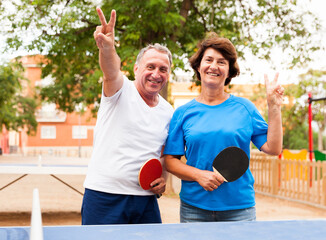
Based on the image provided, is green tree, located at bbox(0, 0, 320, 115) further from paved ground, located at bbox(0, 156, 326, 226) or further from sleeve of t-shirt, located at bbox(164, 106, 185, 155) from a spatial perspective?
sleeve of t-shirt, located at bbox(164, 106, 185, 155)

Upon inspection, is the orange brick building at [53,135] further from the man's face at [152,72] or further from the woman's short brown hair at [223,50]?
the woman's short brown hair at [223,50]

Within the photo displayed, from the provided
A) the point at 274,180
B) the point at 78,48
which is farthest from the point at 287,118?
the point at 78,48

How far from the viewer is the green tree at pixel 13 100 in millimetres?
12263

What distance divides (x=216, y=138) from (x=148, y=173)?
0.47 metres

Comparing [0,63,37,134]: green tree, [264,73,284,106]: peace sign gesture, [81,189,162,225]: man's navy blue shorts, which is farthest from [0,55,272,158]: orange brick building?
[264,73,284,106]: peace sign gesture

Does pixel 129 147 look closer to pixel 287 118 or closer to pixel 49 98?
pixel 49 98

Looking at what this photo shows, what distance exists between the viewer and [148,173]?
2438 millimetres

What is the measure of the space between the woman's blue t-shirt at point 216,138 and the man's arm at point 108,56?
0.47 metres

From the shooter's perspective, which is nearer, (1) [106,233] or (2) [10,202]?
(1) [106,233]

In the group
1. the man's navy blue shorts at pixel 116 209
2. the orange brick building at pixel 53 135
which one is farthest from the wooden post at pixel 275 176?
the orange brick building at pixel 53 135

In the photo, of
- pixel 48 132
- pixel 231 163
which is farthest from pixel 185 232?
pixel 48 132

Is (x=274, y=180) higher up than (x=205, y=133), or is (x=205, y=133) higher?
(x=205, y=133)

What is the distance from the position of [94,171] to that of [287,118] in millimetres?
21180

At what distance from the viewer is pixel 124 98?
98.7 inches
